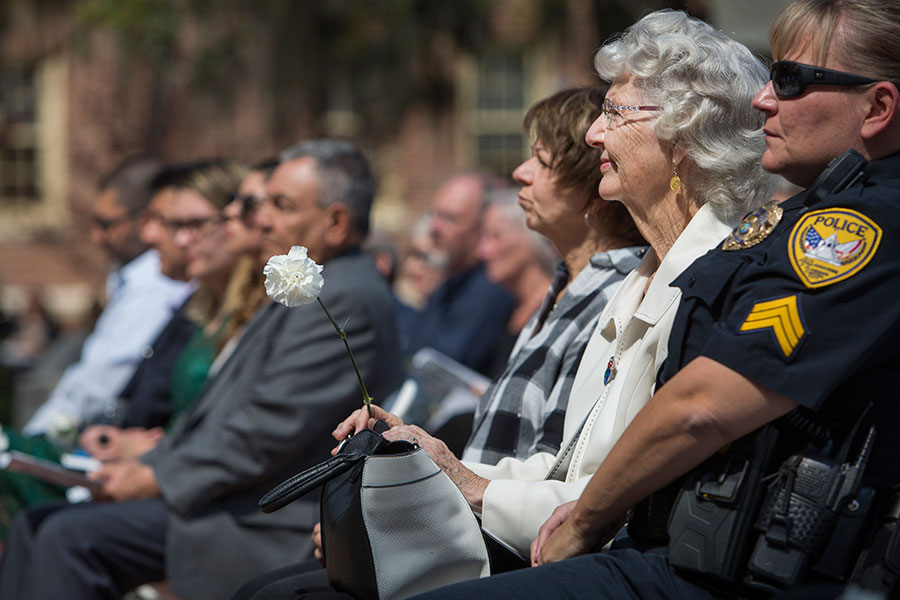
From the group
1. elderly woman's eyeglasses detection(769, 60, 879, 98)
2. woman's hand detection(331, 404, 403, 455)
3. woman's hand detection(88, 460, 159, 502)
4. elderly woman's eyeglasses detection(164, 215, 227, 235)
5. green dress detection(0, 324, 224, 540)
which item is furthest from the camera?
elderly woman's eyeglasses detection(164, 215, 227, 235)

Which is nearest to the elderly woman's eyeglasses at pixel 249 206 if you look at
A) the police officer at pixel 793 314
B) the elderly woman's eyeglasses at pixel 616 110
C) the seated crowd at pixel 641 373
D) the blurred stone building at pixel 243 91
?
the seated crowd at pixel 641 373

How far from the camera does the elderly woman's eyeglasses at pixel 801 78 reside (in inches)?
79.2

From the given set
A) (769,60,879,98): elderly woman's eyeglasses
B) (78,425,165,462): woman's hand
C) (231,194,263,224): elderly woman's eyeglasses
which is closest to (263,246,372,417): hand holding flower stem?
(769,60,879,98): elderly woman's eyeglasses

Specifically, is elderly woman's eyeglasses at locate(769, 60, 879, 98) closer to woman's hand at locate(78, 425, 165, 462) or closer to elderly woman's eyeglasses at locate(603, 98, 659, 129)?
elderly woman's eyeglasses at locate(603, 98, 659, 129)

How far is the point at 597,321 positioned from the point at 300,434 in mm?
1309

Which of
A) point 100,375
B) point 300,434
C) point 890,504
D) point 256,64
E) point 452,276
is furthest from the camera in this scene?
point 256,64

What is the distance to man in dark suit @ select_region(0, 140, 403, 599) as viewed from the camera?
3680 millimetres

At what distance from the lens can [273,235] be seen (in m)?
4.04

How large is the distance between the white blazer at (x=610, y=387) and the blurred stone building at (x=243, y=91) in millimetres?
12689

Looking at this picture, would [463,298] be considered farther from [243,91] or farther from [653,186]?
[243,91]

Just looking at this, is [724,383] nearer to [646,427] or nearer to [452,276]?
[646,427]

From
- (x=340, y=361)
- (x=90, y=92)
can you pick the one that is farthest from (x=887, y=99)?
(x=90, y=92)

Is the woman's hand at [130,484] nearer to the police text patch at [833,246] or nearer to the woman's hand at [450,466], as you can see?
the woman's hand at [450,466]

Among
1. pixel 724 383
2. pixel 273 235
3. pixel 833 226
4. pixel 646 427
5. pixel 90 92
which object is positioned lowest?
pixel 90 92
